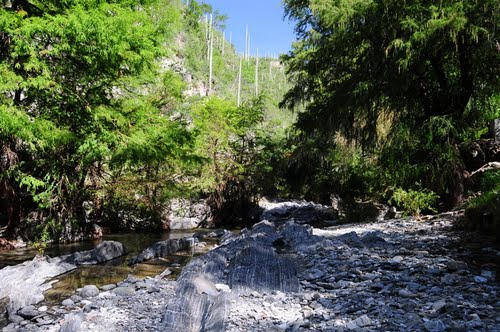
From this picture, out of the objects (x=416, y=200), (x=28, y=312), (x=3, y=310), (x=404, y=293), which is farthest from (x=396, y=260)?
(x=416, y=200)

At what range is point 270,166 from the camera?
67.0 feet

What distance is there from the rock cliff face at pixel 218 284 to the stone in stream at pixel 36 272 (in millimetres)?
2390

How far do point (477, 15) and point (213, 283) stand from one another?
29.4 ft

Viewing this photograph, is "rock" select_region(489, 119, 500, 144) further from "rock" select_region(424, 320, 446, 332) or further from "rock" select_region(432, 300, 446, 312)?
"rock" select_region(424, 320, 446, 332)

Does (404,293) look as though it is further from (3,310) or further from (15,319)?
(3,310)

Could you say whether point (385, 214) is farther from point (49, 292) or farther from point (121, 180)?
point (49, 292)

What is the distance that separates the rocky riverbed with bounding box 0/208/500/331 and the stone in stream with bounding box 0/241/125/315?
31 centimetres

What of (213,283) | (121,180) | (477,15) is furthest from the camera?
(121,180)

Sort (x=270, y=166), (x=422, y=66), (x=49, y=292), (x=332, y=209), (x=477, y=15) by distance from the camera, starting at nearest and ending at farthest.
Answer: (x=49, y=292) < (x=477, y=15) < (x=422, y=66) < (x=332, y=209) < (x=270, y=166)

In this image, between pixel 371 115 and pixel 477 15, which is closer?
pixel 477 15

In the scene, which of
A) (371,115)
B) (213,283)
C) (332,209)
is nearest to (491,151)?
(371,115)

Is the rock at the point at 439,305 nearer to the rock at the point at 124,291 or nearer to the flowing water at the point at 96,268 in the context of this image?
the rock at the point at 124,291

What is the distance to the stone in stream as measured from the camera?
19.0 ft

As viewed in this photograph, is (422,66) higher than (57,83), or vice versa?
(422,66)
